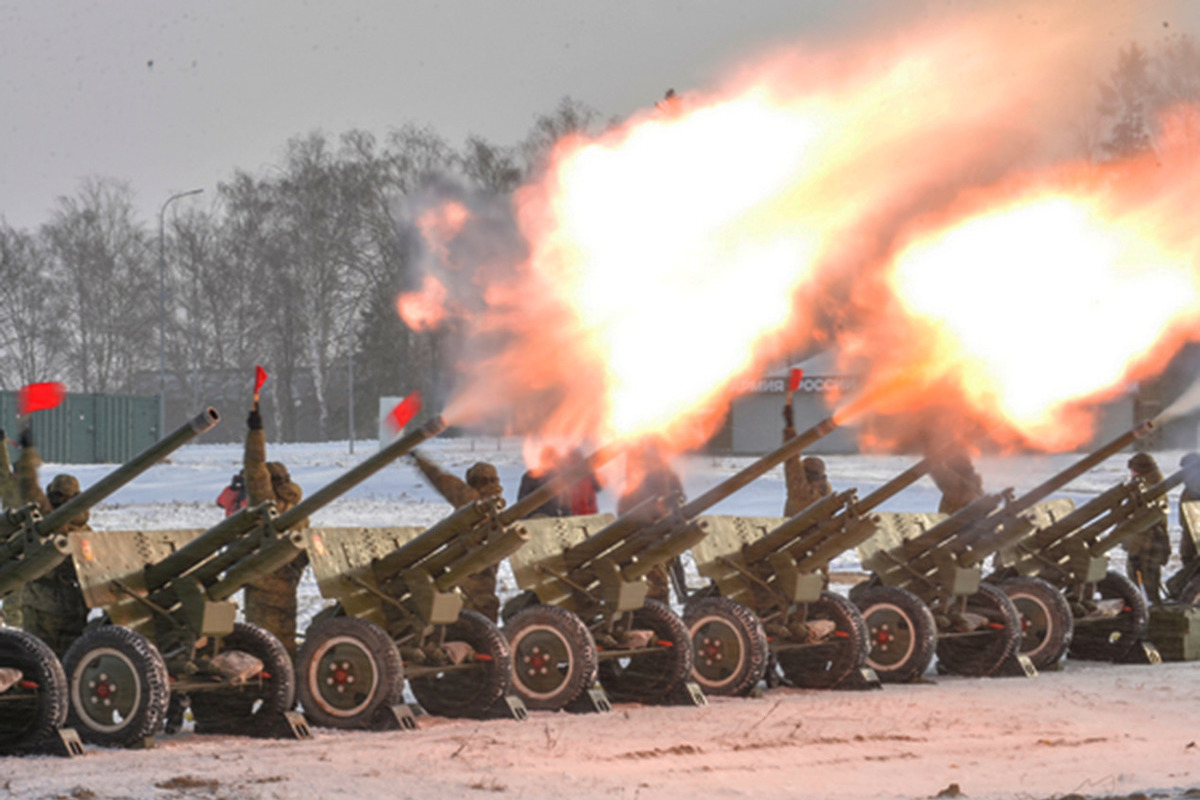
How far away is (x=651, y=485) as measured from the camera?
48.9 feet

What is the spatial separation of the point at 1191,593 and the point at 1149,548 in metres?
0.62

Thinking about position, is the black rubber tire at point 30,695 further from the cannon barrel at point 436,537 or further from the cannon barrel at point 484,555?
the cannon barrel at point 484,555

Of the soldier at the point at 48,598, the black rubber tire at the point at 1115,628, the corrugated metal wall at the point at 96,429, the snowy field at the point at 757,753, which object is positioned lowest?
the snowy field at the point at 757,753

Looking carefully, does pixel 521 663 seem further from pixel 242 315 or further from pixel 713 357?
pixel 242 315

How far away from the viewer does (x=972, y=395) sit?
53.6 feet

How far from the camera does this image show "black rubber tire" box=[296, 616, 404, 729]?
11672 millimetres

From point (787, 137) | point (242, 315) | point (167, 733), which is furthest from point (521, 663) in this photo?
point (242, 315)

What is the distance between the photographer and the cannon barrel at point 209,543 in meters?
11.3

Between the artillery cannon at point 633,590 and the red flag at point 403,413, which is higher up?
the red flag at point 403,413

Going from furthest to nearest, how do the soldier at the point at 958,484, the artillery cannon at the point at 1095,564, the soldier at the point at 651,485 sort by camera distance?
the soldier at the point at 958,484 < the artillery cannon at the point at 1095,564 < the soldier at the point at 651,485

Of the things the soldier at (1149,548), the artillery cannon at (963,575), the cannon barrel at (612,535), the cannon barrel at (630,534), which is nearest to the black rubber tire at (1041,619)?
the artillery cannon at (963,575)

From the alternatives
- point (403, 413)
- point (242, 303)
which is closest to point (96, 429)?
point (242, 303)

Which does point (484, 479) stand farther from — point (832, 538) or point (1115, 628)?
point (1115, 628)

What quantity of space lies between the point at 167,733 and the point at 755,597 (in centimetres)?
541
